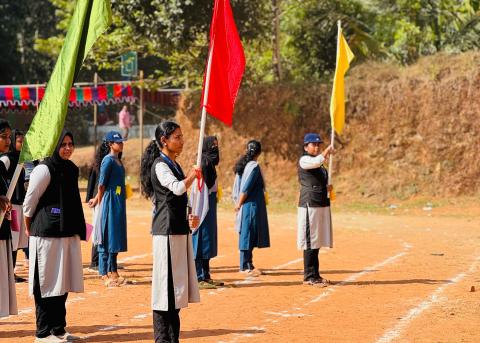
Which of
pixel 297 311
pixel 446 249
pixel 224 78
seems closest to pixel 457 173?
pixel 446 249

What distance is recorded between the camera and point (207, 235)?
11102 millimetres

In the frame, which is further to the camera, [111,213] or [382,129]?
[382,129]

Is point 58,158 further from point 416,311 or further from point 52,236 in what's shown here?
point 416,311

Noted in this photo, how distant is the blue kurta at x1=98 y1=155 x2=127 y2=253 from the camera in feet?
36.3

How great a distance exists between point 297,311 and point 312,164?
2.30 metres

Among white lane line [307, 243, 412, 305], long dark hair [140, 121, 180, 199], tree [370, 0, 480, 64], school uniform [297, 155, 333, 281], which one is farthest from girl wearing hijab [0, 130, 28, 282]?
tree [370, 0, 480, 64]

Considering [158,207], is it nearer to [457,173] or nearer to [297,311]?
[297,311]

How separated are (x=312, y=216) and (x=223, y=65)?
3784 millimetres

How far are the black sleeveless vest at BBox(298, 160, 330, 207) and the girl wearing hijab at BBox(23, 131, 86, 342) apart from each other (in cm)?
415

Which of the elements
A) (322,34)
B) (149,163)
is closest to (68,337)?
(149,163)

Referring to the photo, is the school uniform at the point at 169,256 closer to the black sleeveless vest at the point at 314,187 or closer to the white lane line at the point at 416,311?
the white lane line at the point at 416,311

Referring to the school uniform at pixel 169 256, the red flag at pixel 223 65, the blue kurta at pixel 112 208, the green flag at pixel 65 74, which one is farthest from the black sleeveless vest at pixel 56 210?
the blue kurta at pixel 112 208

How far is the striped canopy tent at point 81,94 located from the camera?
28.2 meters

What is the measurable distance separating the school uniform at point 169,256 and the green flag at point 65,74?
86 cm
